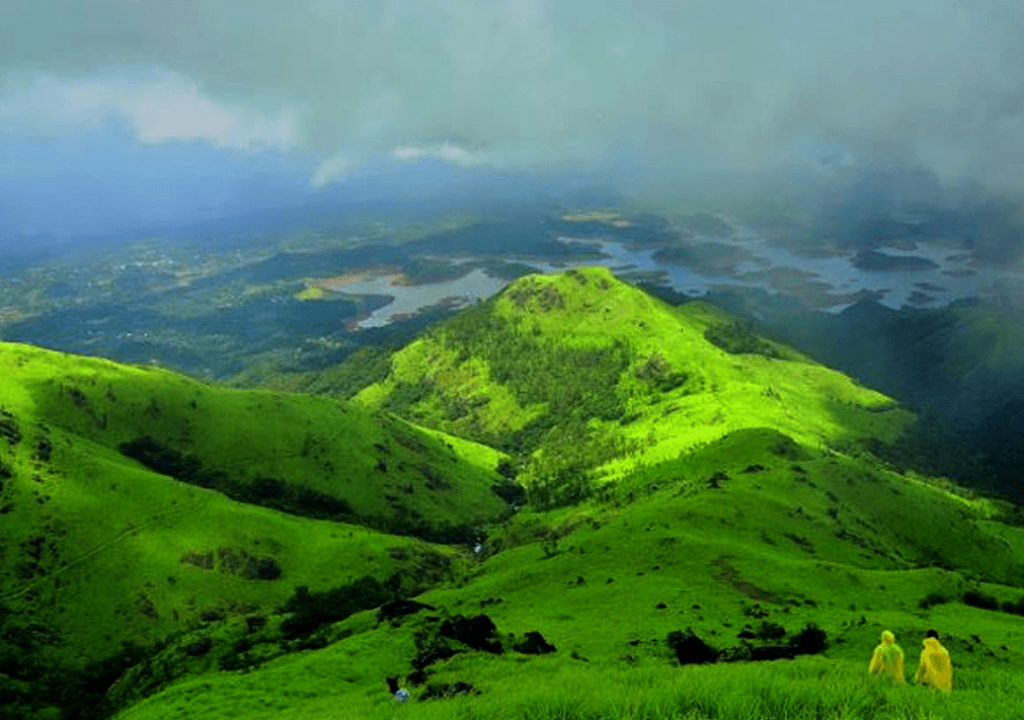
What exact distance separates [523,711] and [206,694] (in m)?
80.4

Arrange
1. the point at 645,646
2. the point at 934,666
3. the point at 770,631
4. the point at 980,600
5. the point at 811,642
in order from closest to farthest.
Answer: the point at 934,666 → the point at 811,642 → the point at 645,646 → the point at 770,631 → the point at 980,600

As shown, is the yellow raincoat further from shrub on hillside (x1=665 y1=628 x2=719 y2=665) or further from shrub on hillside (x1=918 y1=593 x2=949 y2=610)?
shrub on hillside (x1=918 y1=593 x2=949 y2=610)

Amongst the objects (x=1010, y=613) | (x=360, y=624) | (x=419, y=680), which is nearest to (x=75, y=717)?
(x=360, y=624)

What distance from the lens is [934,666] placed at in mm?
29406

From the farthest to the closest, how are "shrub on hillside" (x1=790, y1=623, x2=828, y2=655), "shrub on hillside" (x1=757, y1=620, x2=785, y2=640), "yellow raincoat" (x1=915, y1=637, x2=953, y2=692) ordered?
"shrub on hillside" (x1=757, y1=620, x2=785, y2=640) → "shrub on hillside" (x1=790, y1=623, x2=828, y2=655) → "yellow raincoat" (x1=915, y1=637, x2=953, y2=692)

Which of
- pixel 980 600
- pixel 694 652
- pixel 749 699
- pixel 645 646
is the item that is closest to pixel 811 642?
pixel 645 646

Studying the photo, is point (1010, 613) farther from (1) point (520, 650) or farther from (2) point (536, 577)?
(1) point (520, 650)

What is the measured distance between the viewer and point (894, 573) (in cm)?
17588

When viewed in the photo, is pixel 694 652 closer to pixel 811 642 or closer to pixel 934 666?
pixel 811 642

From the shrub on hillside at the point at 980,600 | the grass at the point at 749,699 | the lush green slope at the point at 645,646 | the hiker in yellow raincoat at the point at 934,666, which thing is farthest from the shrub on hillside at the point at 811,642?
the shrub on hillside at the point at 980,600

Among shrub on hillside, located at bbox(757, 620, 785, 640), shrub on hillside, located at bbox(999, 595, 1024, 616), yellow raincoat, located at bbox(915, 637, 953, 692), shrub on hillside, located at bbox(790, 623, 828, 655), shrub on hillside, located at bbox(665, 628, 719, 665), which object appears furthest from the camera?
shrub on hillside, located at bbox(999, 595, 1024, 616)

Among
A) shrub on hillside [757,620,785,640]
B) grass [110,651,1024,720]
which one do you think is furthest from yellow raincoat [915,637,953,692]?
shrub on hillside [757,620,785,640]

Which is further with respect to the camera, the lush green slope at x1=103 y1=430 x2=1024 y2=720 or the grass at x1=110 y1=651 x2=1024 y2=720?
the lush green slope at x1=103 y1=430 x2=1024 y2=720

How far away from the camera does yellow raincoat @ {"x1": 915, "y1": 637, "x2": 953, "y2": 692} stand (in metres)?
28.7
